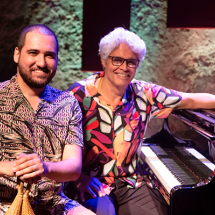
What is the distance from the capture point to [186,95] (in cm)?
233

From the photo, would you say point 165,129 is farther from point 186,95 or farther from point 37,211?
point 37,211

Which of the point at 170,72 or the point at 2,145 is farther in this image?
the point at 170,72

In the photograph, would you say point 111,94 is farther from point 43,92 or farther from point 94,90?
point 43,92

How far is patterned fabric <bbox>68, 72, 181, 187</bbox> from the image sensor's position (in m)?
2.20

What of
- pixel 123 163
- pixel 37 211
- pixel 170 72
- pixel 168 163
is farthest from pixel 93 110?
pixel 170 72

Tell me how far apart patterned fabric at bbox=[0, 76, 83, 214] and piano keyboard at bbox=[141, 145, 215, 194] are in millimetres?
659

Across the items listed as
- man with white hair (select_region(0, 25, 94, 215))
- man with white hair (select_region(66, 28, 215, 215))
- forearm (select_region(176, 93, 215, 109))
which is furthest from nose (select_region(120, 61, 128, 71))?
man with white hair (select_region(0, 25, 94, 215))

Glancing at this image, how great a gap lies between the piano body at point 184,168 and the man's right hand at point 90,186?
420 mm

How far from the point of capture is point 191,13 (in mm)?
3668

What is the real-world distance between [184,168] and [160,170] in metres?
0.19

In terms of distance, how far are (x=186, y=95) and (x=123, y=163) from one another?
31.2 inches

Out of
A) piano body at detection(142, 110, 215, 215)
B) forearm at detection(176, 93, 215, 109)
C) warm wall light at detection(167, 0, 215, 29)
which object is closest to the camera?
piano body at detection(142, 110, 215, 215)

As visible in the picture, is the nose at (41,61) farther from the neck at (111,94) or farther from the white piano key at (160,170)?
the white piano key at (160,170)

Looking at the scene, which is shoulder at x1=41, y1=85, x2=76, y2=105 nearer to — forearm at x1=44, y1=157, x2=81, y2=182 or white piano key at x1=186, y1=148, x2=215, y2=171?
forearm at x1=44, y1=157, x2=81, y2=182
